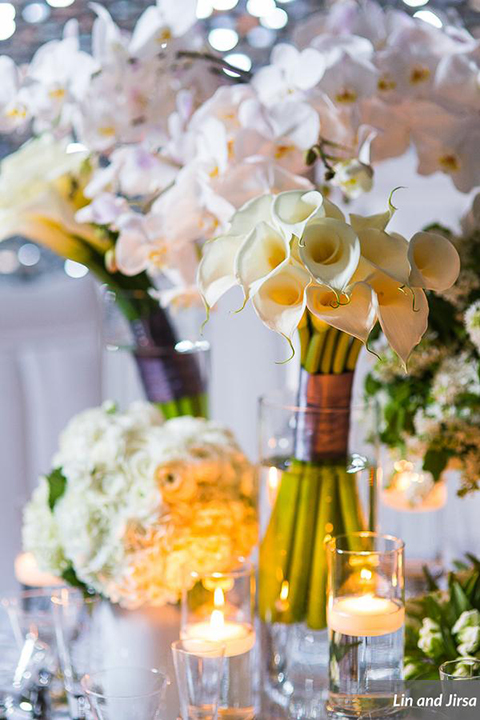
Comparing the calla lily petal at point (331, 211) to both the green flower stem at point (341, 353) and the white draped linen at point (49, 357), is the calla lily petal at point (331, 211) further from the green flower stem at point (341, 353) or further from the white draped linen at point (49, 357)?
the white draped linen at point (49, 357)

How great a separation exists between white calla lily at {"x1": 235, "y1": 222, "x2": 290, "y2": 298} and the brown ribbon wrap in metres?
0.20

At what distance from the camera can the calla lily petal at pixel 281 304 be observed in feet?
2.15

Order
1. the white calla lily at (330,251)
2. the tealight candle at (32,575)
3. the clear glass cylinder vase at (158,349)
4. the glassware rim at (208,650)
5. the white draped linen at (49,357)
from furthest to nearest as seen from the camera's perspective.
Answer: the white draped linen at (49,357), the tealight candle at (32,575), the clear glass cylinder vase at (158,349), the glassware rim at (208,650), the white calla lily at (330,251)

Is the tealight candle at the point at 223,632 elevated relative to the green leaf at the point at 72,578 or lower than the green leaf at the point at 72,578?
elevated

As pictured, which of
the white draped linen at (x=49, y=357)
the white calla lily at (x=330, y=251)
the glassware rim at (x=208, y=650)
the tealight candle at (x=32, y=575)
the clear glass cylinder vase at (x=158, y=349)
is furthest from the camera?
the white draped linen at (x=49, y=357)

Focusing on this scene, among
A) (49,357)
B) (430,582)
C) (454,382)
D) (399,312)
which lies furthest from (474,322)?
(49,357)

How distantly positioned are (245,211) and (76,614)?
1.33 feet

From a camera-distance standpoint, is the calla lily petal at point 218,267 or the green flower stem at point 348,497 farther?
the green flower stem at point 348,497

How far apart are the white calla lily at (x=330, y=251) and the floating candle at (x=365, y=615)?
0.92 feet

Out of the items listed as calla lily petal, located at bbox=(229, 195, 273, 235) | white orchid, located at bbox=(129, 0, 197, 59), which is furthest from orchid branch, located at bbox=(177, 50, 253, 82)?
calla lily petal, located at bbox=(229, 195, 273, 235)

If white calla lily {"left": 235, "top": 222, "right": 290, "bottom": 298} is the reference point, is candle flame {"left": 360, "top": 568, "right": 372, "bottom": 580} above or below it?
below

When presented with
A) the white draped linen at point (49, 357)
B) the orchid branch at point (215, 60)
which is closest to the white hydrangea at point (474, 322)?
the orchid branch at point (215, 60)

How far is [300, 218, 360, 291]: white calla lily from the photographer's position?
0.63 m

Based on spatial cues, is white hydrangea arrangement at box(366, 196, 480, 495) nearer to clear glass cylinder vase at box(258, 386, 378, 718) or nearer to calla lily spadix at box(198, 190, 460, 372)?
clear glass cylinder vase at box(258, 386, 378, 718)
